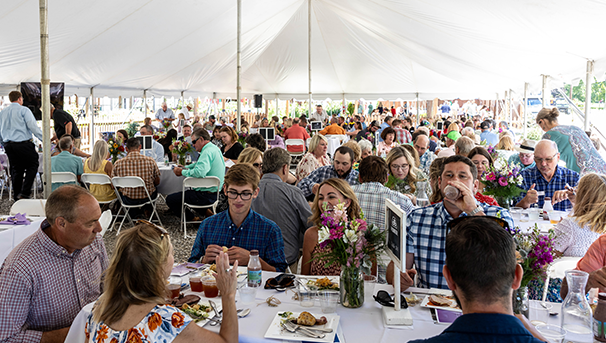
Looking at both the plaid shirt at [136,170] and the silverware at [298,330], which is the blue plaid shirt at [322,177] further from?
the silverware at [298,330]

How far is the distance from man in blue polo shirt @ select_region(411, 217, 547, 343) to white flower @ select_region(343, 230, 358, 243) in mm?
733

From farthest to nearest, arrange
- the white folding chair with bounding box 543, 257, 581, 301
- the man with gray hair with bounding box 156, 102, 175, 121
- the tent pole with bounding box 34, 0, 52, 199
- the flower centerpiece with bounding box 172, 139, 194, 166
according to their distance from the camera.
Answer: the man with gray hair with bounding box 156, 102, 175, 121 → the flower centerpiece with bounding box 172, 139, 194, 166 → the tent pole with bounding box 34, 0, 52, 199 → the white folding chair with bounding box 543, 257, 581, 301

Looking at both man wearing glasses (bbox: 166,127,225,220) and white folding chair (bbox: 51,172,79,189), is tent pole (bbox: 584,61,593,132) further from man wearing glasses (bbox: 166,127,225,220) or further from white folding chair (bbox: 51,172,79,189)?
white folding chair (bbox: 51,172,79,189)

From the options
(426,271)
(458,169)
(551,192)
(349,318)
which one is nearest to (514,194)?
(551,192)

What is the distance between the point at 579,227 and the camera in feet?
9.77

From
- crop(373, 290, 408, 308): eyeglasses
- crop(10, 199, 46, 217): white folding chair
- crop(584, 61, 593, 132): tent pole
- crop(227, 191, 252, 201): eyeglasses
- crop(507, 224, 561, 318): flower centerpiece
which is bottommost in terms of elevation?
crop(373, 290, 408, 308): eyeglasses

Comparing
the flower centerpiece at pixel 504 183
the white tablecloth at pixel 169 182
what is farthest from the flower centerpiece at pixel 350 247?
the white tablecloth at pixel 169 182

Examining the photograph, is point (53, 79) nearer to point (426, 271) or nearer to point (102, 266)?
point (102, 266)

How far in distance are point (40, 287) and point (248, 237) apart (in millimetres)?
1216

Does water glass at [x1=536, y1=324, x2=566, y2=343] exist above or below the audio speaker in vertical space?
below

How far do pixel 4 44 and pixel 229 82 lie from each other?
11.2 meters

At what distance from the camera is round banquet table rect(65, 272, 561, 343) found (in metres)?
1.90

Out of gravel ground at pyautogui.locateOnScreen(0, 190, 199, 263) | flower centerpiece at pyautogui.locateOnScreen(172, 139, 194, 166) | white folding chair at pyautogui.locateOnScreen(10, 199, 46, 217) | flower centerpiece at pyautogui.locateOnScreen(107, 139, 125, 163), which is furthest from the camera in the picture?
flower centerpiece at pyautogui.locateOnScreen(172, 139, 194, 166)

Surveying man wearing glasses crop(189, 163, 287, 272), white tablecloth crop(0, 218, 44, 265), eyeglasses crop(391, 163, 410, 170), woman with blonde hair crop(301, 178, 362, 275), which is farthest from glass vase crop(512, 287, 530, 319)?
white tablecloth crop(0, 218, 44, 265)
